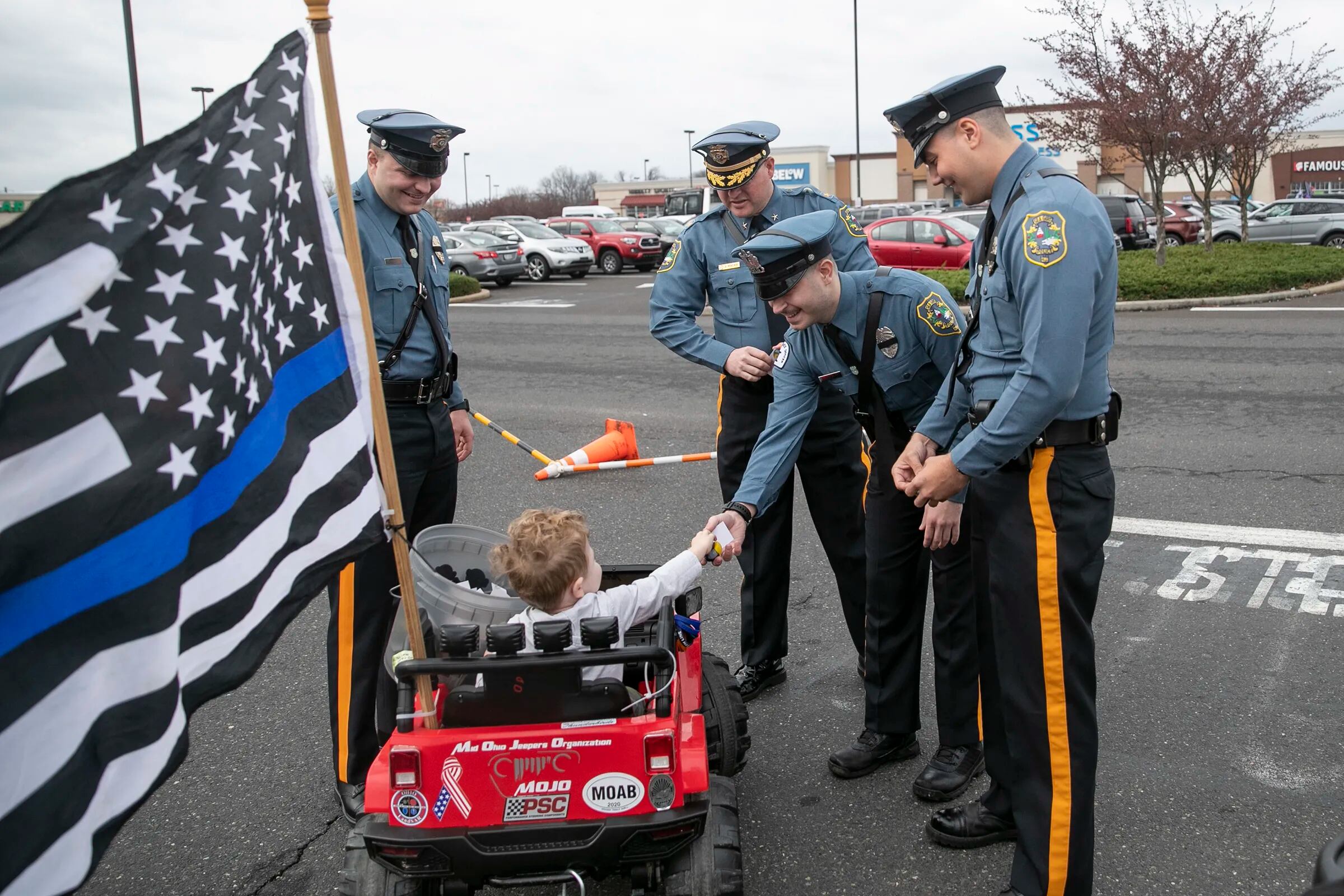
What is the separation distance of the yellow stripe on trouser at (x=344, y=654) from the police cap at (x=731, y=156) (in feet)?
6.35

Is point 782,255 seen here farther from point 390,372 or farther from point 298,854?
point 298,854

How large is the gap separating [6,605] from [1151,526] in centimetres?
556

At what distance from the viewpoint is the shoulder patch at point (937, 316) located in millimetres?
3514

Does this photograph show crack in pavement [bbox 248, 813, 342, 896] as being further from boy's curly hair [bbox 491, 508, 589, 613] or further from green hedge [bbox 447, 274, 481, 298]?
green hedge [bbox 447, 274, 481, 298]

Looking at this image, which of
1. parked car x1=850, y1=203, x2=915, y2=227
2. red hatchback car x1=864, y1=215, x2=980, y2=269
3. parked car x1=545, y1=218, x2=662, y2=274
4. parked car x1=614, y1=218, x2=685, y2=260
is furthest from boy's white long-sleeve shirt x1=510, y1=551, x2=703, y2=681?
parked car x1=614, y1=218, x2=685, y2=260

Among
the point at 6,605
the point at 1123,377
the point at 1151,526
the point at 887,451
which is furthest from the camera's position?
the point at 1123,377

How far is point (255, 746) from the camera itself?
4.05 meters

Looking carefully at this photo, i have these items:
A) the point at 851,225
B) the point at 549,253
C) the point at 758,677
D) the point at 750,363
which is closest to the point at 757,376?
the point at 750,363

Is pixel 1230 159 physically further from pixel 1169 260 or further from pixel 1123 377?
pixel 1123 377

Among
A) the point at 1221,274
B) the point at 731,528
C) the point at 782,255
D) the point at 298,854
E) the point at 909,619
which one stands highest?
the point at 782,255

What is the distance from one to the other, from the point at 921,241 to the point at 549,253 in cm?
1001

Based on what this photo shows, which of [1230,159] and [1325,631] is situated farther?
[1230,159]

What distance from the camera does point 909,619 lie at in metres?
3.72

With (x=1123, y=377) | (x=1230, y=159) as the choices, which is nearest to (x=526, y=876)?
(x=1123, y=377)
